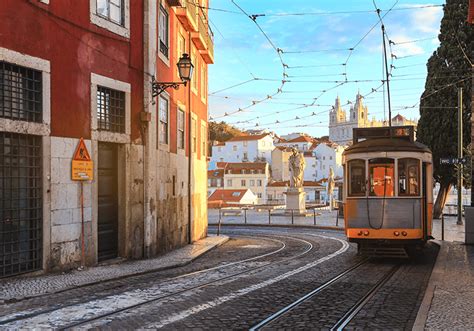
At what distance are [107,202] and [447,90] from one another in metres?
24.3

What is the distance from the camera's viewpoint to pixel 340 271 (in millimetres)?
11258

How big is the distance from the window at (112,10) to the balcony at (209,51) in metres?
9.30

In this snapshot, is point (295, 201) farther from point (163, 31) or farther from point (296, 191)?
point (163, 31)

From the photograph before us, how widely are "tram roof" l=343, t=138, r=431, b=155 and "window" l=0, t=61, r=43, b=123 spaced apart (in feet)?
23.8

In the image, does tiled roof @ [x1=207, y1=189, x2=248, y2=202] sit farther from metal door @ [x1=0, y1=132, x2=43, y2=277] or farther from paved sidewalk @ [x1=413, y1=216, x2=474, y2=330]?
metal door @ [x1=0, y1=132, x2=43, y2=277]

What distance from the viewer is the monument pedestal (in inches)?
1389

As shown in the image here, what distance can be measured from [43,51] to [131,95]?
10.1 ft

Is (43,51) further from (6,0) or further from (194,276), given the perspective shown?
(194,276)

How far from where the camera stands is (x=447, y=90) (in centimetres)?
3044

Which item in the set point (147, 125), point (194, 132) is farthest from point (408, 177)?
point (194, 132)

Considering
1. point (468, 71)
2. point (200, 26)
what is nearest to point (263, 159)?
point (468, 71)

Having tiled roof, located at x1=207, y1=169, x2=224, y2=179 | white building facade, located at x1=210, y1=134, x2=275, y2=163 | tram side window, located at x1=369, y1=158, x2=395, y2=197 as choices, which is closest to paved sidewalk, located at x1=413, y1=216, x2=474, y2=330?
tram side window, located at x1=369, y1=158, x2=395, y2=197

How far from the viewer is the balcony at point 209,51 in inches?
870

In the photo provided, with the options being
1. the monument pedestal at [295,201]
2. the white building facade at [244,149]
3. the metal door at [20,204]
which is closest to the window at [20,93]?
the metal door at [20,204]
